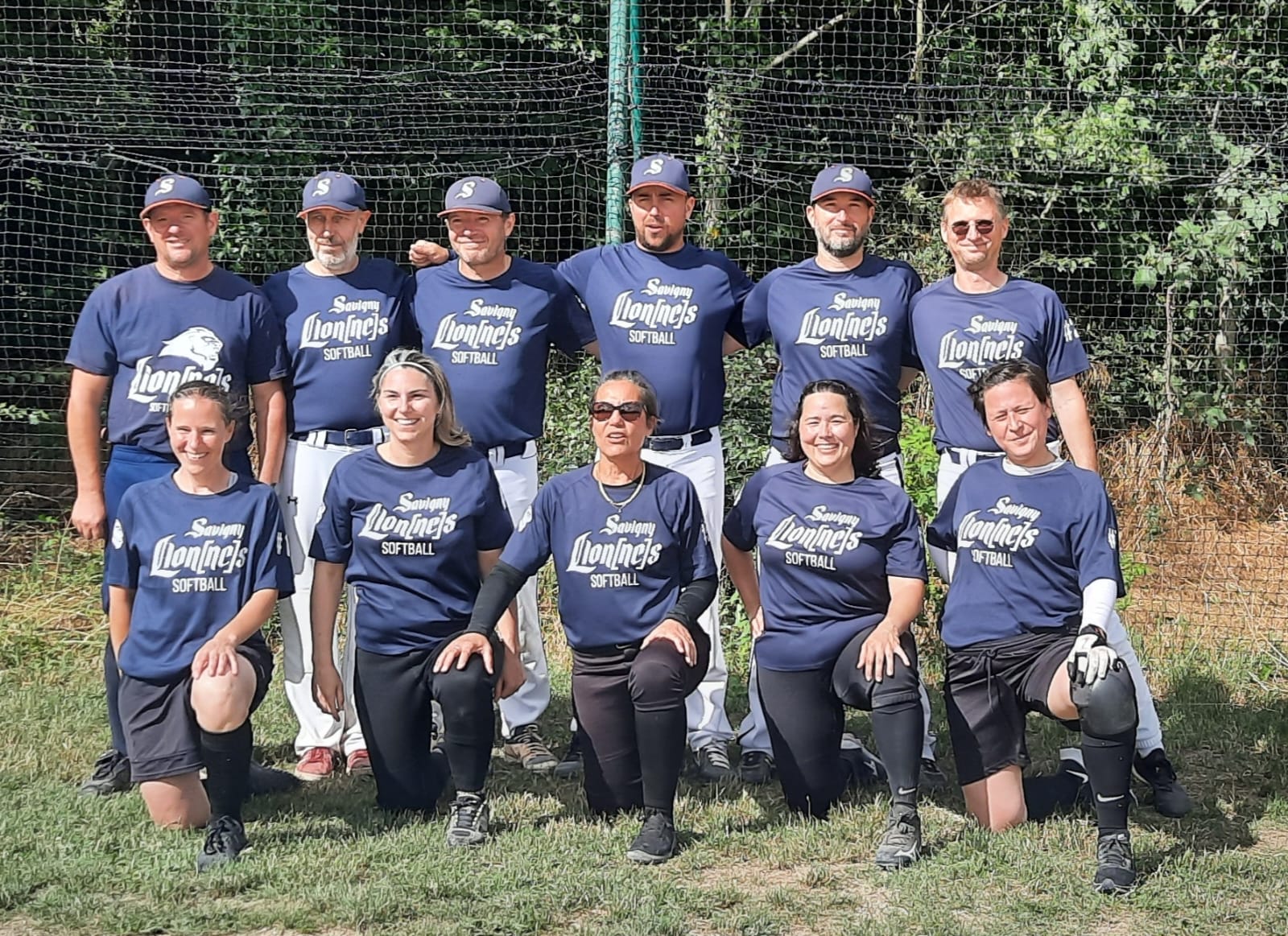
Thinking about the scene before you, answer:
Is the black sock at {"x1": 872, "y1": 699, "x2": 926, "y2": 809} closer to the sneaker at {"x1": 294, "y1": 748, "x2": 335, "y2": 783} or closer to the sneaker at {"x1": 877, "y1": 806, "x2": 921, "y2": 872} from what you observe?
the sneaker at {"x1": 877, "y1": 806, "x2": 921, "y2": 872}

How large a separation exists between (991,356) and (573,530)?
152 centimetres

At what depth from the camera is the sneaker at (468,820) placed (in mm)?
4340

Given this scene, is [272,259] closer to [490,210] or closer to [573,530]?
[490,210]

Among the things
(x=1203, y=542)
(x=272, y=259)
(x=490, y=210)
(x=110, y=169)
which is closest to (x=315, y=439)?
(x=490, y=210)

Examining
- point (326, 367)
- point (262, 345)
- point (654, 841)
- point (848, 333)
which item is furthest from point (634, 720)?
point (262, 345)

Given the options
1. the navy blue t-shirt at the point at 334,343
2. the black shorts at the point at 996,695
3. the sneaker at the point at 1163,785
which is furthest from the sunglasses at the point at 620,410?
the sneaker at the point at 1163,785

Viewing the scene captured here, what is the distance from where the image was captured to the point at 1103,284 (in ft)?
31.0

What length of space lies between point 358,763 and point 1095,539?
8.87 ft

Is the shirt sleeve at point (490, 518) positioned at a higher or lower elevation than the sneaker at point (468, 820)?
higher

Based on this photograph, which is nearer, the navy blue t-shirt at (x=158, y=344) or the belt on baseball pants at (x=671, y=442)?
the navy blue t-shirt at (x=158, y=344)

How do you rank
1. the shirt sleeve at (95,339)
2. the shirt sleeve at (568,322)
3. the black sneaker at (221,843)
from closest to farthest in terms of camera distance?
the black sneaker at (221,843) < the shirt sleeve at (95,339) < the shirt sleeve at (568,322)

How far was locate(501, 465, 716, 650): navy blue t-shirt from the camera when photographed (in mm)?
4562

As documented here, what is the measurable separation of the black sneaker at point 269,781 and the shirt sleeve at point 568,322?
1.85m

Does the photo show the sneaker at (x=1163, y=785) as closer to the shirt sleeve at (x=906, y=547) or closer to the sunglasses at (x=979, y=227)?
the shirt sleeve at (x=906, y=547)
